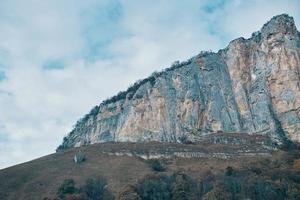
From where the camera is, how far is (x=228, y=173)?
281 feet

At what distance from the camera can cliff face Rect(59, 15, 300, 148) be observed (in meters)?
115

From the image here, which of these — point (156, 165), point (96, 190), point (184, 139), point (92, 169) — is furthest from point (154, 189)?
point (184, 139)

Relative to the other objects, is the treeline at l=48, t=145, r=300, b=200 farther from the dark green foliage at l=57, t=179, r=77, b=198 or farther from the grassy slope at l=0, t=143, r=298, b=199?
the grassy slope at l=0, t=143, r=298, b=199

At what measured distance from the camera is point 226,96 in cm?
12419

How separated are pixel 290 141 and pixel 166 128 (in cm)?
3125

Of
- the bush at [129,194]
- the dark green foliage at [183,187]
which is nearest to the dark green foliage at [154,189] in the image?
the dark green foliage at [183,187]

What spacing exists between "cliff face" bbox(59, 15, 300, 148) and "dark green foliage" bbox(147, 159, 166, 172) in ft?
58.2

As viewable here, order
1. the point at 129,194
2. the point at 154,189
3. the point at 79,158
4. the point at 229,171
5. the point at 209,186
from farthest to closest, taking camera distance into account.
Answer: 1. the point at 79,158
2. the point at 229,171
3. the point at 209,186
4. the point at 154,189
5. the point at 129,194

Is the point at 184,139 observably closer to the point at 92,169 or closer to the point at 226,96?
the point at 226,96

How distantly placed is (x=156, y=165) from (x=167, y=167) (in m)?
2.38

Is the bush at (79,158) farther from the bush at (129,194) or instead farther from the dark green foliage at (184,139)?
the bush at (129,194)

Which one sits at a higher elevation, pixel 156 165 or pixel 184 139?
pixel 184 139

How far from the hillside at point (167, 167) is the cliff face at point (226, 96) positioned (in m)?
7.91

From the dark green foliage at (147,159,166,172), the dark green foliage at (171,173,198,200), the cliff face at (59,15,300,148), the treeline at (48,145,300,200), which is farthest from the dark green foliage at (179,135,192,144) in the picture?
the dark green foliage at (171,173,198,200)
